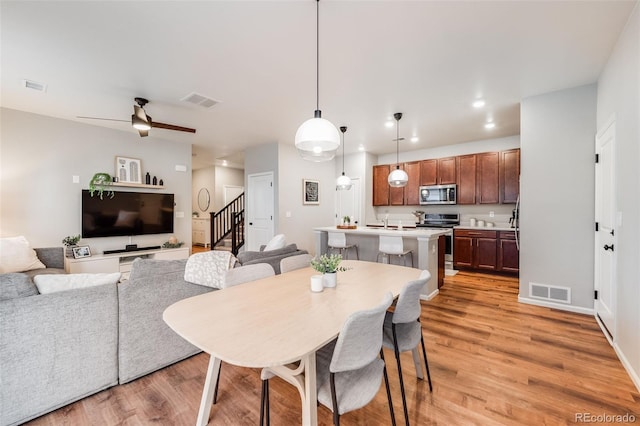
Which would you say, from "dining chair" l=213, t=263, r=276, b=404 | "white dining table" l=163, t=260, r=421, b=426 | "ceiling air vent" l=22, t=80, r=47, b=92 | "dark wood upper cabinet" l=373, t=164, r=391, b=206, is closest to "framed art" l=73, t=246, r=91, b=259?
"ceiling air vent" l=22, t=80, r=47, b=92

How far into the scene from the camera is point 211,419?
5.44 feet

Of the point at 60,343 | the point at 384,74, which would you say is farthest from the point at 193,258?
the point at 384,74

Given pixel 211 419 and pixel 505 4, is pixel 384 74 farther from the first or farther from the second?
pixel 211 419

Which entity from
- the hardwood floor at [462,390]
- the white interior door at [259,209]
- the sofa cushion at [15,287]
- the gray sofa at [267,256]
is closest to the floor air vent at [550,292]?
the hardwood floor at [462,390]

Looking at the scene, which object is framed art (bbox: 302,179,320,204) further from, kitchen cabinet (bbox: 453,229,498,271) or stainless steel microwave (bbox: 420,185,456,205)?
kitchen cabinet (bbox: 453,229,498,271)

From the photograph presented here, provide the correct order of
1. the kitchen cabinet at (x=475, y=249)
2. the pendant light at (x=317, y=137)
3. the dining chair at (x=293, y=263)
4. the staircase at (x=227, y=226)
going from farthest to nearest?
1. the staircase at (x=227, y=226)
2. the kitchen cabinet at (x=475, y=249)
3. the dining chair at (x=293, y=263)
4. the pendant light at (x=317, y=137)

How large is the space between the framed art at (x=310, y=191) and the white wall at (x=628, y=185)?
16.1ft

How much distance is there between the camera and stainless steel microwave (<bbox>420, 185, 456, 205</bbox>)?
19.1ft

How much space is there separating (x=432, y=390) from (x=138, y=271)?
239cm

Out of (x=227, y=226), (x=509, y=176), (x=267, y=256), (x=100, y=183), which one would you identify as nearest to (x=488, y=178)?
(x=509, y=176)

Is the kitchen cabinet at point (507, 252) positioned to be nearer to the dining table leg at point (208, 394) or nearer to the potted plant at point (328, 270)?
the potted plant at point (328, 270)

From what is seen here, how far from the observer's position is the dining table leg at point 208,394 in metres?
1.58

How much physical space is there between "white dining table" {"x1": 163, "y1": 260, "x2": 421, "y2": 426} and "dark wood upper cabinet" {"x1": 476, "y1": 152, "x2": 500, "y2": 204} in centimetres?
441

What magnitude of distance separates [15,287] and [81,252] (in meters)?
3.24
